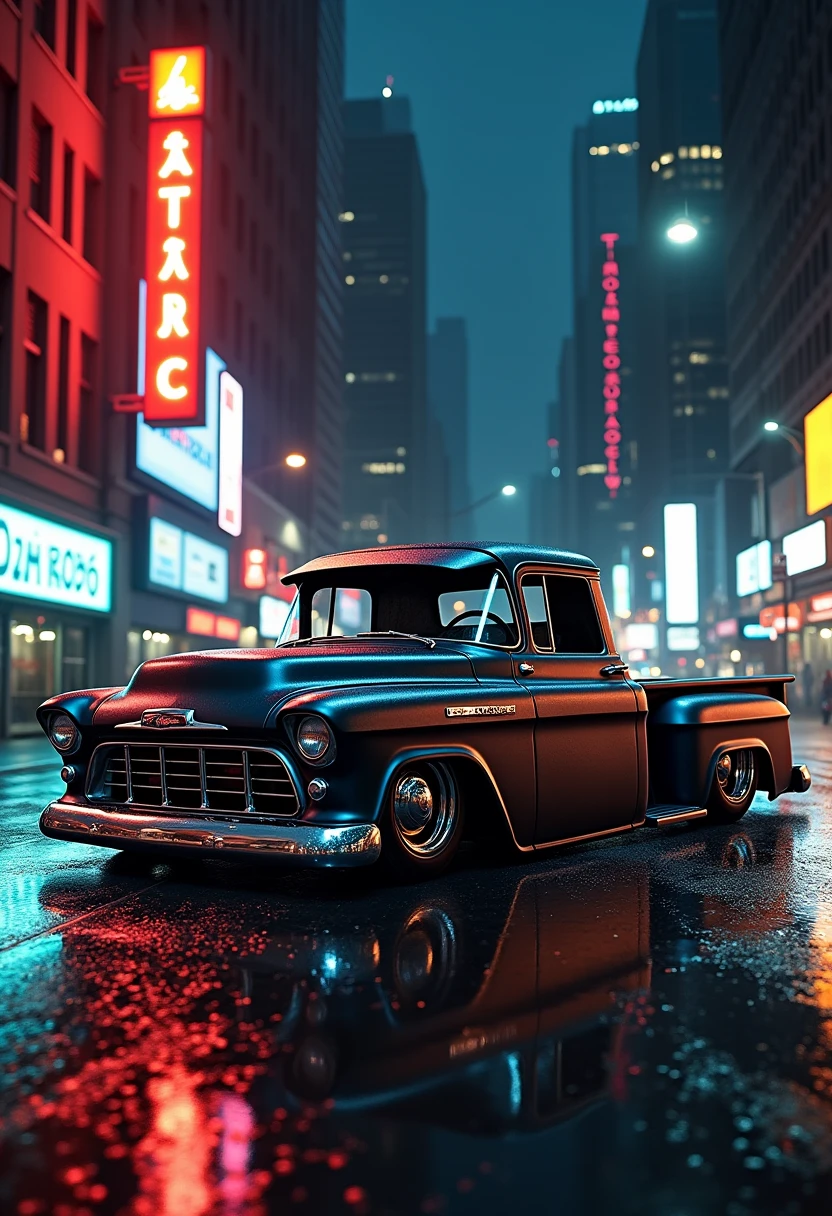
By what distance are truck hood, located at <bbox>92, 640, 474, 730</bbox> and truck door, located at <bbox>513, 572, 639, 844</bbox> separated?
585mm

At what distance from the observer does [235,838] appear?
5.23m

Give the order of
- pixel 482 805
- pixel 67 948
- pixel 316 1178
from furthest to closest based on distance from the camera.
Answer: pixel 482 805, pixel 67 948, pixel 316 1178

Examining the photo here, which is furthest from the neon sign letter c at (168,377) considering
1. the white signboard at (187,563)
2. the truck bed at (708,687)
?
the truck bed at (708,687)

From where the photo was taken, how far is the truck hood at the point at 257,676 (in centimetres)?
550

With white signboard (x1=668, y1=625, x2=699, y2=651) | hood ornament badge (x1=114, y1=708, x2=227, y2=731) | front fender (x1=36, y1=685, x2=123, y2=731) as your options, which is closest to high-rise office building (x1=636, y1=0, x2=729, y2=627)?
white signboard (x1=668, y1=625, x2=699, y2=651)

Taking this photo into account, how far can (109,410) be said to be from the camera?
26.4 metres

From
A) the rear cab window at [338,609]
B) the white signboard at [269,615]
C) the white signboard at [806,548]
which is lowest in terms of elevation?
the rear cab window at [338,609]

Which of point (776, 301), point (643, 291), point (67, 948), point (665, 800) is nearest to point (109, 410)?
point (665, 800)

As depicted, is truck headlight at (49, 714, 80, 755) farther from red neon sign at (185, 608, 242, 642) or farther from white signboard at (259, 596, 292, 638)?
white signboard at (259, 596, 292, 638)

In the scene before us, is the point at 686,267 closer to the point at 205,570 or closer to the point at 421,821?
the point at 205,570

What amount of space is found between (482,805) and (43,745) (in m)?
15.8

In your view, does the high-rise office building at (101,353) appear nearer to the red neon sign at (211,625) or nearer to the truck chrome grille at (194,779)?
the red neon sign at (211,625)

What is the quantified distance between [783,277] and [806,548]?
16254 mm

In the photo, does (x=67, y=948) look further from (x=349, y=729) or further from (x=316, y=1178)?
(x=316, y=1178)
